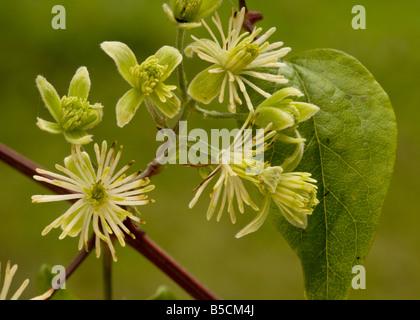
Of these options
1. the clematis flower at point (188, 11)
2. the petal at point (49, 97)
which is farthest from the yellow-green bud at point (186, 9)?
the petal at point (49, 97)

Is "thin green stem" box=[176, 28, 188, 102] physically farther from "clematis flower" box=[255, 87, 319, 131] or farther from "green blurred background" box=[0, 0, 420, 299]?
Answer: "green blurred background" box=[0, 0, 420, 299]

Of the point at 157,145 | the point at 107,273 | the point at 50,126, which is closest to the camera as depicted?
the point at 50,126

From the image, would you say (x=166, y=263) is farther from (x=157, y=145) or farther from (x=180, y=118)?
(x=157, y=145)

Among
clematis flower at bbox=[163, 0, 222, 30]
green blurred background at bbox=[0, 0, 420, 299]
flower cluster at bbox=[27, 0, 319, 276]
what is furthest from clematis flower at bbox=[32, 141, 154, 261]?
green blurred background at bbox=[0, 0, 420, 299]

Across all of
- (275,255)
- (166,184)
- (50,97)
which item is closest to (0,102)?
(166,184)

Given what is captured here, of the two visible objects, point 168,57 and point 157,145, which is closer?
point 168,57

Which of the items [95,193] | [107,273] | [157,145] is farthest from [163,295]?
[157,145]

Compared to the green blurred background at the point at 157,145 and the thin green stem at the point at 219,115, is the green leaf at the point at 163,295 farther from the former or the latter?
the green blurred background at the point at 157,145

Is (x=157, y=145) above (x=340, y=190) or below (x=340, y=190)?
above
